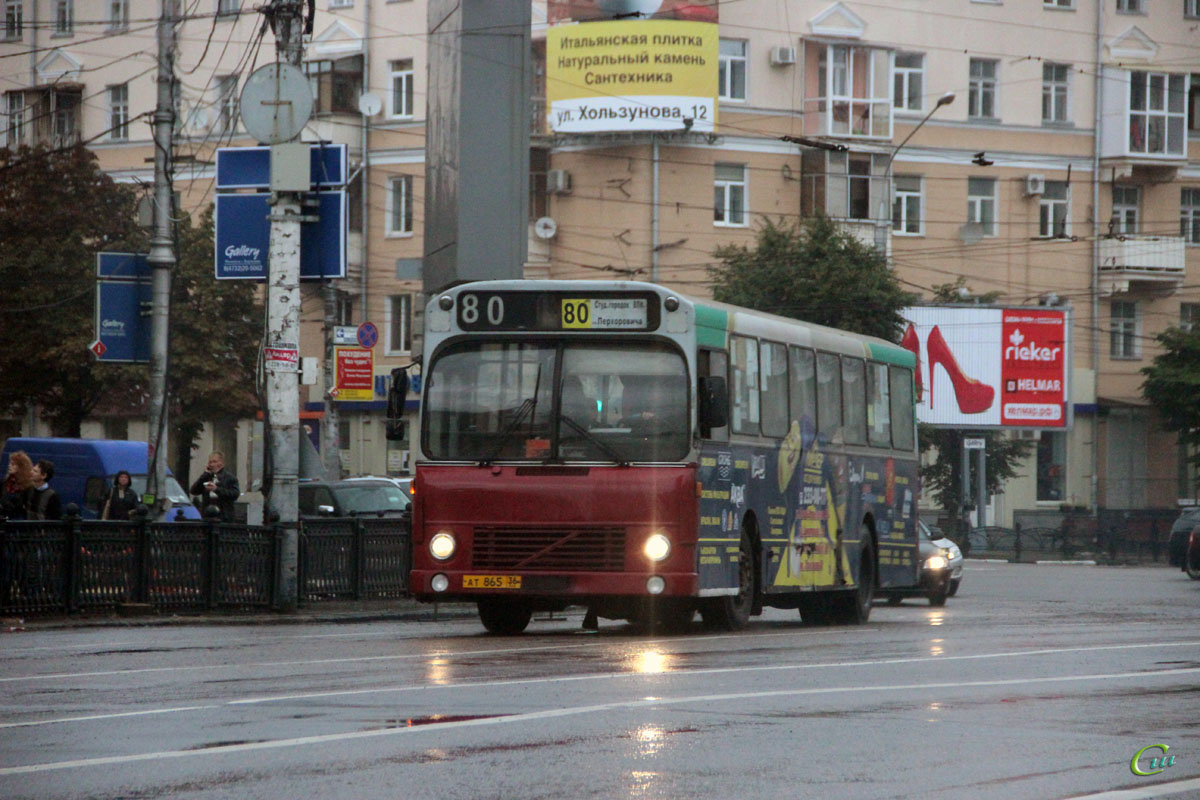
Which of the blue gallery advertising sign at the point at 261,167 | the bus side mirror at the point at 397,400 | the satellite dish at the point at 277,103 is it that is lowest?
the bus side mirror at the point at 397,400

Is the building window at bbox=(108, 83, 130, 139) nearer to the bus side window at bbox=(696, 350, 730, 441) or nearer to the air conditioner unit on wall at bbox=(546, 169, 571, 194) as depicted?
the air conditioner unit on wall at bbox=(546, 169, 571, 194)

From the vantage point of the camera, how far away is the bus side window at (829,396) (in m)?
20.9

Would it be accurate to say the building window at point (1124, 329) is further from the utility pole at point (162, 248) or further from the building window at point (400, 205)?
the utility pole at point (162, 248)

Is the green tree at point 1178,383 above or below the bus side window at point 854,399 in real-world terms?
above

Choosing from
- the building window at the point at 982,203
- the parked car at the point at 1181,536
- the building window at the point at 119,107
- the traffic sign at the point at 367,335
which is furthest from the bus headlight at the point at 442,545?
the building window at the point at 119,107

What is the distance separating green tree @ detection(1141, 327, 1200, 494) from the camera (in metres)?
57.6

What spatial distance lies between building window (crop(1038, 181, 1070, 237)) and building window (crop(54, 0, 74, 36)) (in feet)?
99.8

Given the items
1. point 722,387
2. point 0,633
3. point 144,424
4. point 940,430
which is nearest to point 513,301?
point 722,387

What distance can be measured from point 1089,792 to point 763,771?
1.25 m

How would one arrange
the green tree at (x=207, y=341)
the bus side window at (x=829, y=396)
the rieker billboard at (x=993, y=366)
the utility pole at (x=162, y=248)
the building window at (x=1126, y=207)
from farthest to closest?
the building window at (x=1126, y=207)
the rieker billboard at (x=993, y=366)
the green tree at (x=207, y=341)
the utility pole at (x=162, y=248)
the bus side window at (x=829, y=396)

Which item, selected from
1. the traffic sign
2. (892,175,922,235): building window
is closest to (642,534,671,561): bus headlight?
the traffic sign

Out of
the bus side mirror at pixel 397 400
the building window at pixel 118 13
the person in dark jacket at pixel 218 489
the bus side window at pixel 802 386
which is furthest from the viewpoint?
the building window at pixel 118 13

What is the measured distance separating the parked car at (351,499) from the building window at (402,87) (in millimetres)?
26421

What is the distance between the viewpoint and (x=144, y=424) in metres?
62.6
